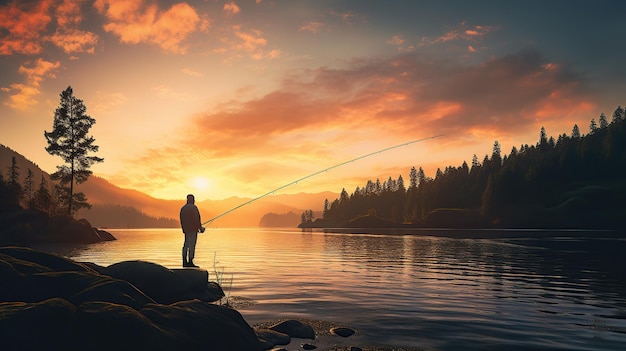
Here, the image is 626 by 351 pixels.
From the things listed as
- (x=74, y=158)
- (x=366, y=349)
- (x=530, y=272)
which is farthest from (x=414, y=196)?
(x=366, y=349)

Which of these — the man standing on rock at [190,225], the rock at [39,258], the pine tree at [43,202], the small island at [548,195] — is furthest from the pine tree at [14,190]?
the small island at [548,195]

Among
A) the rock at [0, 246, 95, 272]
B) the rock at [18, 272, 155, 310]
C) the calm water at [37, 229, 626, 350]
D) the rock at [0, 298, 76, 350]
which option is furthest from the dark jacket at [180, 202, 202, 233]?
the rock at [0, 298, 76, 350]

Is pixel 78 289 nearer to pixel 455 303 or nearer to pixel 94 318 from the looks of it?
pixel 94 318

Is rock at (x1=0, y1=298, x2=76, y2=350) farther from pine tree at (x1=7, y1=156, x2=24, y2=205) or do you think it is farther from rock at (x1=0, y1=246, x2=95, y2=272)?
pine tree at (x1=7, y1=156, x2=24, y2=205)

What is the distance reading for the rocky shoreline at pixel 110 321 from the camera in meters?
6.30

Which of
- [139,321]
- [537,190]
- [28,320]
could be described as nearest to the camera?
[28,320]

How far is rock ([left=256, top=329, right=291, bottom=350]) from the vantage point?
28.0ft

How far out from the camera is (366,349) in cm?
834

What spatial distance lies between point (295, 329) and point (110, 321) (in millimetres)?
4409

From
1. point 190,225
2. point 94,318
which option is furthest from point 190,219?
point 94,318

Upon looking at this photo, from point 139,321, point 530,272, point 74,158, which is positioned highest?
point 74,158

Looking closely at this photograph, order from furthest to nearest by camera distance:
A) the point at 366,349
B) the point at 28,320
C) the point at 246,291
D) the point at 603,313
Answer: the point at 246,291, the point at 603,313, the point at 366,349, the point at 28,320

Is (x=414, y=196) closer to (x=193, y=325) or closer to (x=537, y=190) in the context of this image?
(x=537, y=190)

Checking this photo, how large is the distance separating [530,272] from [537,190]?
178171 millimetres
